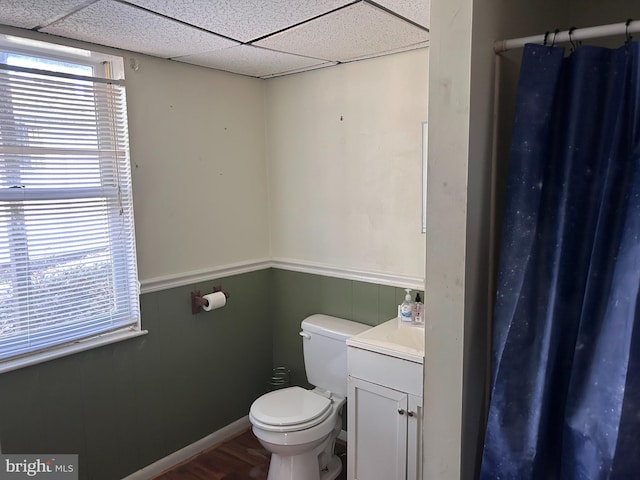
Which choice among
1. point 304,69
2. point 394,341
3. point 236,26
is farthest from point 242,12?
point 394,341

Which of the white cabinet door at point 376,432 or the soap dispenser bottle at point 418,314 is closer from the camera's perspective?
the white cabinet door at point 376,432

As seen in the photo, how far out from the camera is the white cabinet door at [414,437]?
195cm

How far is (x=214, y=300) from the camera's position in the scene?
2.60m

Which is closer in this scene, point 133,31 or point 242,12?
point 242,12

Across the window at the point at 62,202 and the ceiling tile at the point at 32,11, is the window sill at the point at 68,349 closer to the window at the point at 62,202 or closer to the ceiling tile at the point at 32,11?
the window at the point at 62,202

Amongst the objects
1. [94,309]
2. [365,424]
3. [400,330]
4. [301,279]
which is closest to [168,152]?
[94,309]

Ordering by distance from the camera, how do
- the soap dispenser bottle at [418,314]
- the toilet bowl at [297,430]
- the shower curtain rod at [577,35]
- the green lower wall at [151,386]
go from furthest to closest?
the soap dispenser bottle at [418,314], the toilet bowl at [297,430], the green lower wall at [151,386], the shower curtain rod at [577,35]

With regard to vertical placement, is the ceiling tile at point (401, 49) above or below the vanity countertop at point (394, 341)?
above

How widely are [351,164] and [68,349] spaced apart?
5.46 ft

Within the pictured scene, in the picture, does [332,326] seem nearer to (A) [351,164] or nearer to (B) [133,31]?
(A) [351,164]

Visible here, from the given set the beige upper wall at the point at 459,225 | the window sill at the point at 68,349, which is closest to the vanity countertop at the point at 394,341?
the beige upper wall at the point at 459,225

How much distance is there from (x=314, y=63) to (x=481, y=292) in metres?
1.67

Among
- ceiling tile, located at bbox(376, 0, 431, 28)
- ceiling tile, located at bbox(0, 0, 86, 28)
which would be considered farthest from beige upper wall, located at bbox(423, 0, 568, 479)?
ceiling tile, located at bbox(0, 0, 86, 28)

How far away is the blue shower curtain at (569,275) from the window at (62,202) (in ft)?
5.88
